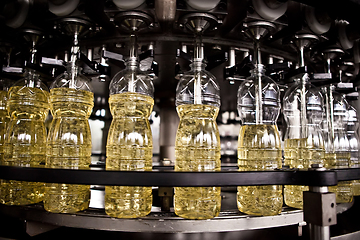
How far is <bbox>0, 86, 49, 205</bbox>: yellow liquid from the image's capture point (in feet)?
2.93

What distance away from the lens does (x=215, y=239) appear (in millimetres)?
828

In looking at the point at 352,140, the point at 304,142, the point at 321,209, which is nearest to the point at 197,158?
the point at 321,209

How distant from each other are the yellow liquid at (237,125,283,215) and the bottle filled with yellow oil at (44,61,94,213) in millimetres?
509

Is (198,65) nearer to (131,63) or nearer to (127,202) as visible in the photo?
(131,63)

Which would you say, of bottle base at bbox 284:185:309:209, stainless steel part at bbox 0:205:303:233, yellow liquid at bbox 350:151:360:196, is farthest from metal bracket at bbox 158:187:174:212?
yellow liquid at bbox 350:151:360:196

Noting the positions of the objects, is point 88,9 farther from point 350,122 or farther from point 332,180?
point 350,122

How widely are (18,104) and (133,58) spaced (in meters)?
0.46

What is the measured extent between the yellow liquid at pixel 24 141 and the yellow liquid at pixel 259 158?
0.70 metres

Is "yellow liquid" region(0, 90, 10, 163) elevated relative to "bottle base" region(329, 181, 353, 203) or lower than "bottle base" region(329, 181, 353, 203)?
elevated

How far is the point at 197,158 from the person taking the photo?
0.79m

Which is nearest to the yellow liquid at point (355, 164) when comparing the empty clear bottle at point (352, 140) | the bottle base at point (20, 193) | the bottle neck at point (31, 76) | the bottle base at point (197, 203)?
the empty clear bottle at point (352, 140)

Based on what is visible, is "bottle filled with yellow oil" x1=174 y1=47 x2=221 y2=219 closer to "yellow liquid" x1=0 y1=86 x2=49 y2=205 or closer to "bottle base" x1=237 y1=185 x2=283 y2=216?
"bottle base" x1=237 y1=185 x2=283 y2=216

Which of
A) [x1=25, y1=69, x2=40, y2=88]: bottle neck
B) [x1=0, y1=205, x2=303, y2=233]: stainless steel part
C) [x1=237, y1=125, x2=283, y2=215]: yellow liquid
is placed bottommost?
[x1=0, y1=205, x2=303, y2=233]: stainless steel part

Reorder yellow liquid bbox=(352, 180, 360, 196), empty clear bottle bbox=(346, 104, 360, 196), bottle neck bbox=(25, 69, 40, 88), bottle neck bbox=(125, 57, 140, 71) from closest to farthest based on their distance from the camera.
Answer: bottle neck bbox=(125, 57, 140, 71) < bottle neck bbox=(25, 69, 40, 88) < yellow liquid bbox=(352, 180, 360, 196) < empty clear bottle bbox=(346, 104, 360, 196)
